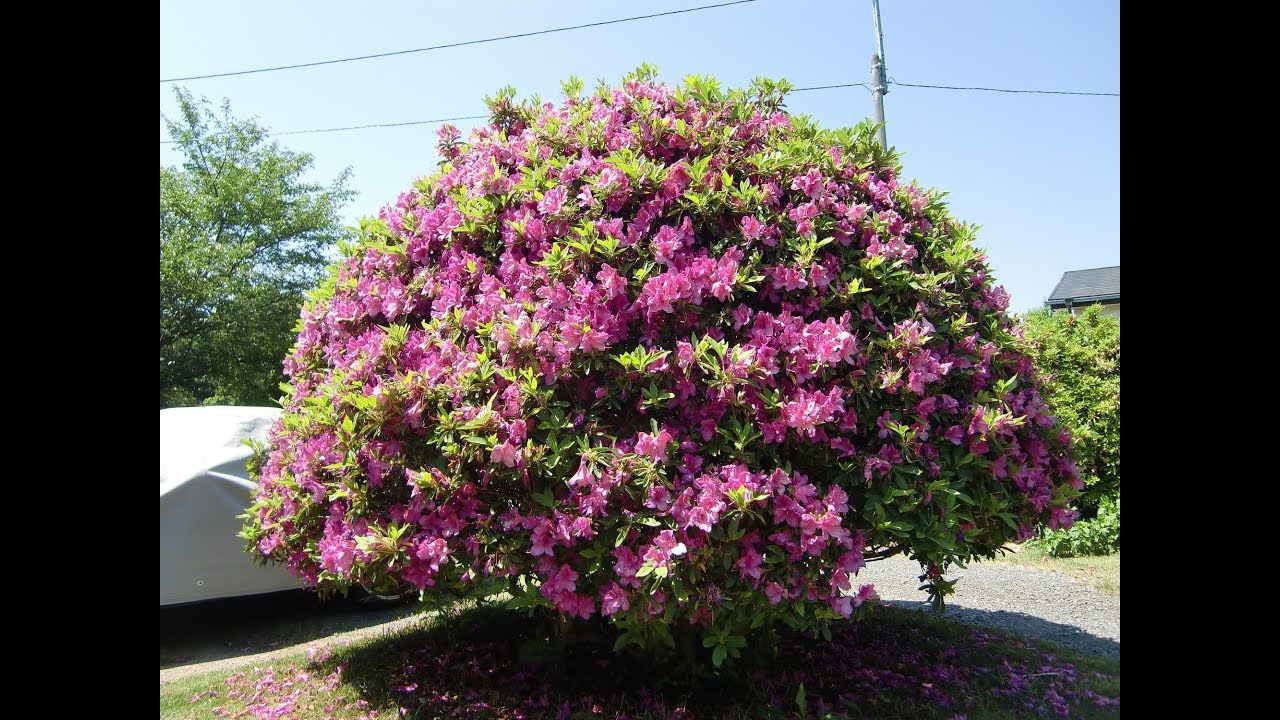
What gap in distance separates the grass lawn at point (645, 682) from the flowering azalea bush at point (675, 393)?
43cm

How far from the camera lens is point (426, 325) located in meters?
3.79

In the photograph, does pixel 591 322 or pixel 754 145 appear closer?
pixel 591 322

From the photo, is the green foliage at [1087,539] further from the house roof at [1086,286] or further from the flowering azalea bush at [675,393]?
the house roof at [1086,286]

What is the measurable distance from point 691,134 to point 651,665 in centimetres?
280

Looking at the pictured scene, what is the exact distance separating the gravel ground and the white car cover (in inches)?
220

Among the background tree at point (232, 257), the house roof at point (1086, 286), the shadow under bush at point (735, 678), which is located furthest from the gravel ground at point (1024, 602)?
the house roof at point (1086, 286)

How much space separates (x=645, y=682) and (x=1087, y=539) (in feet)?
25.3

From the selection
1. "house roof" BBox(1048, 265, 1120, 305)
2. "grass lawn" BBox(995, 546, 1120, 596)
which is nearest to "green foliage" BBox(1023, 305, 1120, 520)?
"grass lawn" BBox(995, 546, 1120, 596)

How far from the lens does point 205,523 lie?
6.39 metres

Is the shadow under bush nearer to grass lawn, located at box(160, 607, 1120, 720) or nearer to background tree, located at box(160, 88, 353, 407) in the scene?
grass lawn, located at box(160, 607, 1120, 720)
